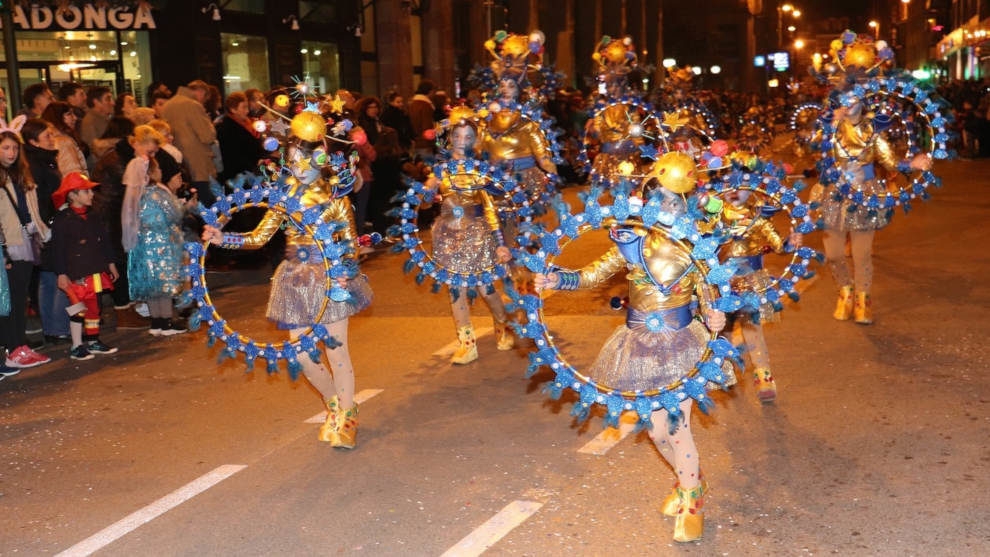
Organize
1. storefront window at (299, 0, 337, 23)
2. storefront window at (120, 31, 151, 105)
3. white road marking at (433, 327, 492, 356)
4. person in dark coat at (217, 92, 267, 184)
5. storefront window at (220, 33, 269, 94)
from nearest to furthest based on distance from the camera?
white road marking at (433, 327, 492, 356) → person in dark coat at (217, 92, 267, 184) → storefront window at (120, 31, 151, 105) → storefront window at (220, 33, 269, 94) → storefront window at (299, 0, 337, 23)

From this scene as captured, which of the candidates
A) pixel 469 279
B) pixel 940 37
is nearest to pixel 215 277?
pixel 469 279

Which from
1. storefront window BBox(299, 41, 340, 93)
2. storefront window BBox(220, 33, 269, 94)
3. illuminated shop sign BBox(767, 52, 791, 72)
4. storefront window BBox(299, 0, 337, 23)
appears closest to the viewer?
storefront window BBox(220, 33, 269, 94)

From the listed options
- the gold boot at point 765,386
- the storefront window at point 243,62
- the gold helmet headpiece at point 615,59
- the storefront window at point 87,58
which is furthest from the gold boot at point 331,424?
the storefront window at point 243,62

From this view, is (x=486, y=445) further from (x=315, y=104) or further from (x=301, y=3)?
(x=301, y=3)

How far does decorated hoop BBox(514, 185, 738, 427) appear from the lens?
4.91 meters

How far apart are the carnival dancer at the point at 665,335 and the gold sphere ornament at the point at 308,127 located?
2040 mm

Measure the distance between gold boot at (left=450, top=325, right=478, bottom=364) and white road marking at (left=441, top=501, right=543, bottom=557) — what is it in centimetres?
308

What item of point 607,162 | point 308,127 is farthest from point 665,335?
point 607,162

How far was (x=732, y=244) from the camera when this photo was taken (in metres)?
7.36

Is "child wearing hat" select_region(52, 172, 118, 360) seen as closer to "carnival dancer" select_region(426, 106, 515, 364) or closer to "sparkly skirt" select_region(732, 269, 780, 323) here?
"carnival dancer" select_region(426, 106, 515, 364)

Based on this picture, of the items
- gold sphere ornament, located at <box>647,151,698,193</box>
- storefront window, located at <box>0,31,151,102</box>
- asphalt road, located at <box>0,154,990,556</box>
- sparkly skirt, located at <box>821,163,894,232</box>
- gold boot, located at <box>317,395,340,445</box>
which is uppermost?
storefront window, located at <box>0,31,151,102</box>

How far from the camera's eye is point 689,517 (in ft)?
16.8

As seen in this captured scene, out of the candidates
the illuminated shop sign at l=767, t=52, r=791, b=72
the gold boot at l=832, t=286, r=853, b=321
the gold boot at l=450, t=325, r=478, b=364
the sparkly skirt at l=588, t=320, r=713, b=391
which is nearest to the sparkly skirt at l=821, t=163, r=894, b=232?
the gold boot at l=832, t=286, r=853, b=321

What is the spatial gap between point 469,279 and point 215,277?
19.3ft
